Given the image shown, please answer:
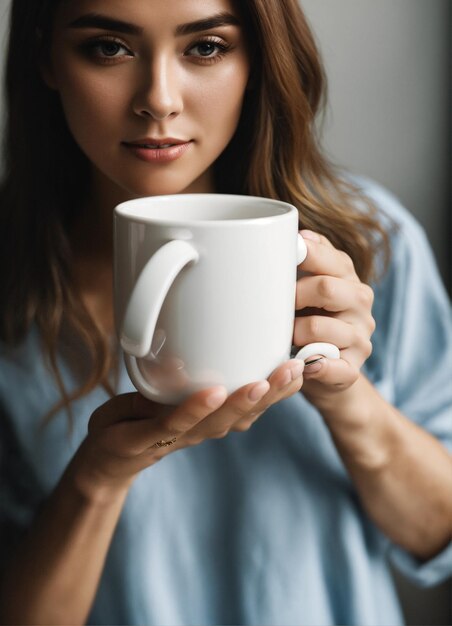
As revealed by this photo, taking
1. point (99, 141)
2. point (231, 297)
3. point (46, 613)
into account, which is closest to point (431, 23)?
point (99, 141)

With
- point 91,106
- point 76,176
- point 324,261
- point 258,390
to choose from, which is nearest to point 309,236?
point 324,261

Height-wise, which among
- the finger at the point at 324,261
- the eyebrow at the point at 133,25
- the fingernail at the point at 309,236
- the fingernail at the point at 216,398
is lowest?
the fingernail at the point at 216,398

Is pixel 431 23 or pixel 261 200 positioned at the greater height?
pixel 431 23

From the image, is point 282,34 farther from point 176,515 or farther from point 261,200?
point 176,515

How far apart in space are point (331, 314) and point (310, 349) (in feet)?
0.19

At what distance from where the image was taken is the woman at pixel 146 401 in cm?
60

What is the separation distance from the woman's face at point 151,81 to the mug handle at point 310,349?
0.16 metres

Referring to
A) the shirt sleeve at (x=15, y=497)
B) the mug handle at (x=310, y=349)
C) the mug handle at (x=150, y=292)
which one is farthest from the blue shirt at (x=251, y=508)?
the mug handle at (x=150, y=292)

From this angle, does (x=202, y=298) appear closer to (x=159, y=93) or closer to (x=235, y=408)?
(x=235, y=408)

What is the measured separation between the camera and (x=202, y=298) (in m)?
0.42

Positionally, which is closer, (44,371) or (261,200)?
(261,200)

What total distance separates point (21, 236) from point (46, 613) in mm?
381

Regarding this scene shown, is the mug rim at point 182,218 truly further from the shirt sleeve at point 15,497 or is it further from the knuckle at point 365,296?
the shirt sleeve at point 15,497

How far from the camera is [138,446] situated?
1.76ft
